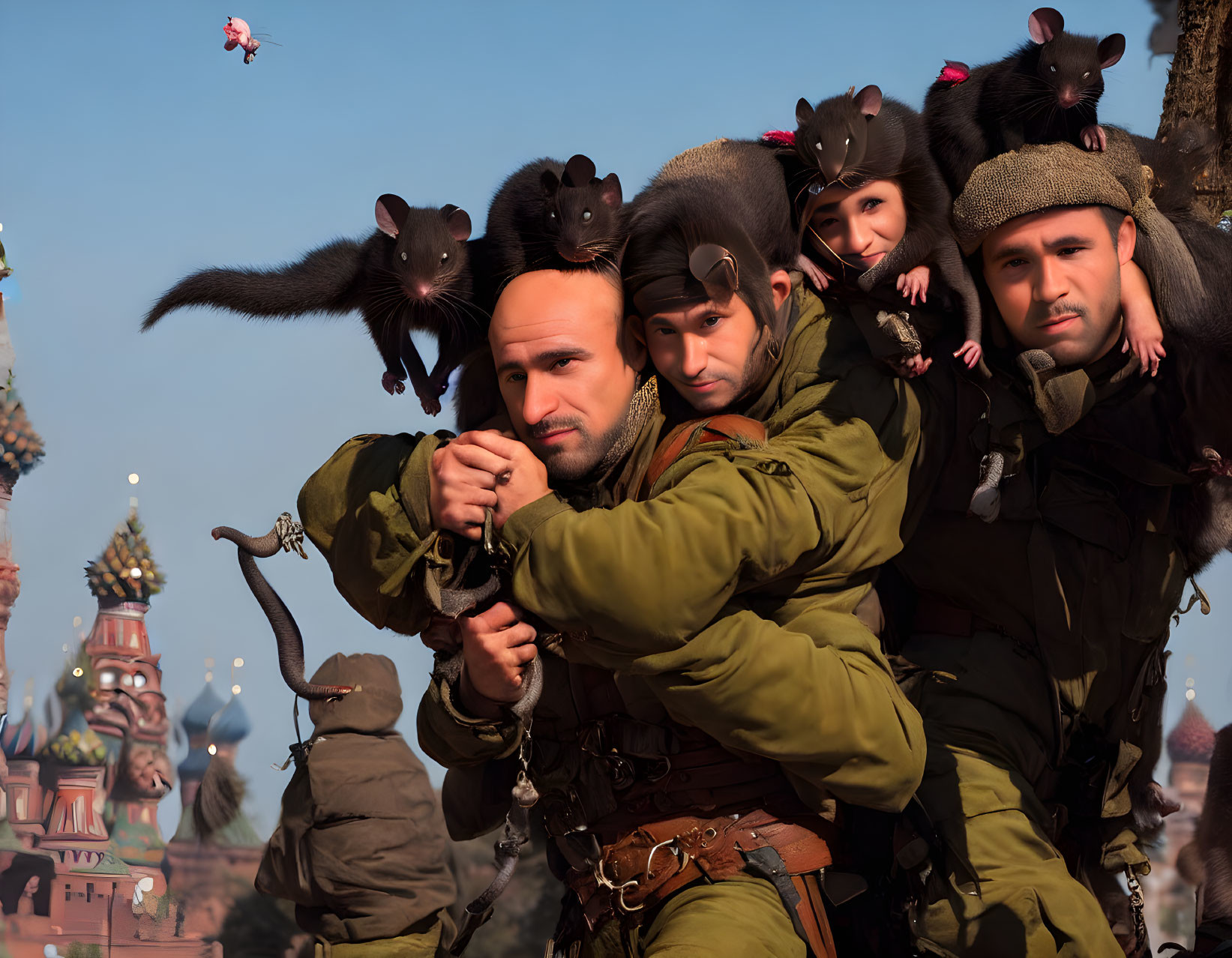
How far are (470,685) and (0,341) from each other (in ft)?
42.2

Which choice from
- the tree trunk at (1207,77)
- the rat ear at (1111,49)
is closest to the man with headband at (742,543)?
the rat ear at (1111,49)

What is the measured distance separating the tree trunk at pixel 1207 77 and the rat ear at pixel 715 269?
3.39 meters

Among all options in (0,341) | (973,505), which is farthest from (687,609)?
(0,341)

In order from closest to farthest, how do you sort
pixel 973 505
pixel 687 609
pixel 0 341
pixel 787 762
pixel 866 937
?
1. pixel 687 609
2. pixel 787 762
3. pixel 973 505
4. pixel 866 937
5. pixel 0 341

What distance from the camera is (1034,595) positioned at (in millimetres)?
3650

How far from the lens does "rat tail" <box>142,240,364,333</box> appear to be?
11.6 feet

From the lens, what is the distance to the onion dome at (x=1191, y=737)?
1027cm

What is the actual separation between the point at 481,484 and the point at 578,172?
36.1 inches

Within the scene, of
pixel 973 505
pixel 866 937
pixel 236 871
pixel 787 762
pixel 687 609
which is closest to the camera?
pixel 687 609

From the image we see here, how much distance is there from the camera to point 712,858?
3.29 metres

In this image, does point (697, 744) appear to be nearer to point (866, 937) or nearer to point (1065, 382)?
point (866, 937)

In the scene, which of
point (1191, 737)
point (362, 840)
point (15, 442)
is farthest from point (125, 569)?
point (1191, 737)

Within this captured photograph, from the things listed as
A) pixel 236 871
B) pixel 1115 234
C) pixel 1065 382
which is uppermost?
pixel 1115 234

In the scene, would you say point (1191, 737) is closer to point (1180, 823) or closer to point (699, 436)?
point (1180, 823)
